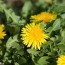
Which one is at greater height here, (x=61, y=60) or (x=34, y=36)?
(x=34, y=36)

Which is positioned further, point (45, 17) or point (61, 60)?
point (45, 17)

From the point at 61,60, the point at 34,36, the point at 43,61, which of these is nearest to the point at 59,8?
the point at 34,36

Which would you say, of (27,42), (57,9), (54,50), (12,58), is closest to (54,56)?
(54,50)

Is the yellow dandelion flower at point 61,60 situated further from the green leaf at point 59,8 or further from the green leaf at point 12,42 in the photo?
the green leaf at point 59,8

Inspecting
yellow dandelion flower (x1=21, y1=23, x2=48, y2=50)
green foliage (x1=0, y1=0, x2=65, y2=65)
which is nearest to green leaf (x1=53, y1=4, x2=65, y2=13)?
green foliage (x1=0, y1=0, x2=65, y2=65)

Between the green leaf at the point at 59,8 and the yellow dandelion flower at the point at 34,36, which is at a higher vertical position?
the green leaf at the point at 59,8

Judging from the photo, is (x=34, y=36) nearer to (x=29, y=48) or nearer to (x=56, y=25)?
(x=29, y=48)

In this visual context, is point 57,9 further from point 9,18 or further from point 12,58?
point 12,58

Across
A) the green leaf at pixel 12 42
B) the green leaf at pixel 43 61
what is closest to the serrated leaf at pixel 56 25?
the green leaf at pixel 43 61

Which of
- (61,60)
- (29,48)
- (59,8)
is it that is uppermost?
(59,8)
